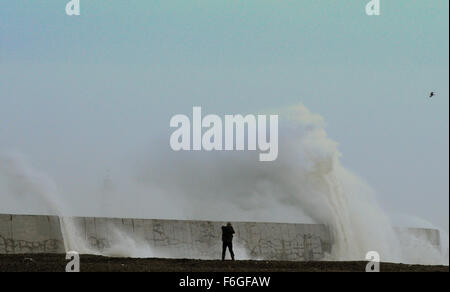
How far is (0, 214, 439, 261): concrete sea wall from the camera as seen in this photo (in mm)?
26438

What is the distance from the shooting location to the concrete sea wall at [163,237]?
1041 inches

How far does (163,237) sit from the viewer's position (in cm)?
2931

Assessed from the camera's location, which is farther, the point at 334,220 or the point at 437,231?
the point at 437,231

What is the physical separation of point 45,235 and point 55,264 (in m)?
4.69

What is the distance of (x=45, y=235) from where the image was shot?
26.9 m

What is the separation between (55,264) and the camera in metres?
22.3

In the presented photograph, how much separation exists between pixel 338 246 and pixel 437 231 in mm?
5870

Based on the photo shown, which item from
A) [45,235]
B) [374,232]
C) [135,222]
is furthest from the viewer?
[374,232]
